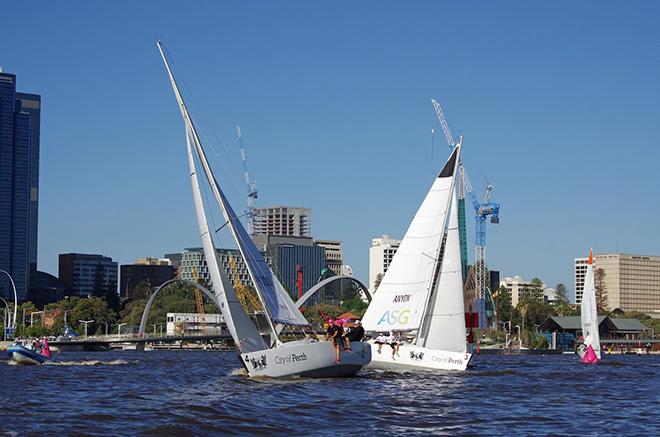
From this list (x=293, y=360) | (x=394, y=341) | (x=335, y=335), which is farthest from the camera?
(x=394, y=341)

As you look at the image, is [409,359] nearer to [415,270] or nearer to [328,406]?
[415,270]

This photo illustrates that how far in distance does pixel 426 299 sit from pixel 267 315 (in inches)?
484

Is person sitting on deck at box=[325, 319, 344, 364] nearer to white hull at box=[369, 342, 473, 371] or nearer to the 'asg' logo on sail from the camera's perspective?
white hull at box=[369, 342, 473, 371]

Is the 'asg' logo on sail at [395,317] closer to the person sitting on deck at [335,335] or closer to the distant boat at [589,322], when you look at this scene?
the person sitting on deck at [335,335]

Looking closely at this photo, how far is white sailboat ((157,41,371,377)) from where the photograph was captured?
4253cm

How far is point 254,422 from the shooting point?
30.0 m

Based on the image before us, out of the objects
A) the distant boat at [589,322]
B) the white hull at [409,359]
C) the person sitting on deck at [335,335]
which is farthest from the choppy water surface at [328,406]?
the distant boat at [589,322]

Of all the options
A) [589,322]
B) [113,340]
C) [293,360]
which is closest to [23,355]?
[293,360]

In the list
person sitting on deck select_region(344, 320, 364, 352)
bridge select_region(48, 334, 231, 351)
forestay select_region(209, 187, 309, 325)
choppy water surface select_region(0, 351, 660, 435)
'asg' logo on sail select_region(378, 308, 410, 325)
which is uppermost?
forestay select_region(209, 187, 309, 325)

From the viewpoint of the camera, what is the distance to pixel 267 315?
43344mm

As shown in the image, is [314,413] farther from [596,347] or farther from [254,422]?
[596,347]

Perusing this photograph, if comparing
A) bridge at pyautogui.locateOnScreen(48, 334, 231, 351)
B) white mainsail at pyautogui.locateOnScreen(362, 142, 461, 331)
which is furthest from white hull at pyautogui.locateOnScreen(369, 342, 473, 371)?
bridge at pyautogui.locateOnScreen(48, 334, 231, 351)

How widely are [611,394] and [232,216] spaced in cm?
1660

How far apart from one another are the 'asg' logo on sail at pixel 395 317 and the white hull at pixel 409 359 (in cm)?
155
